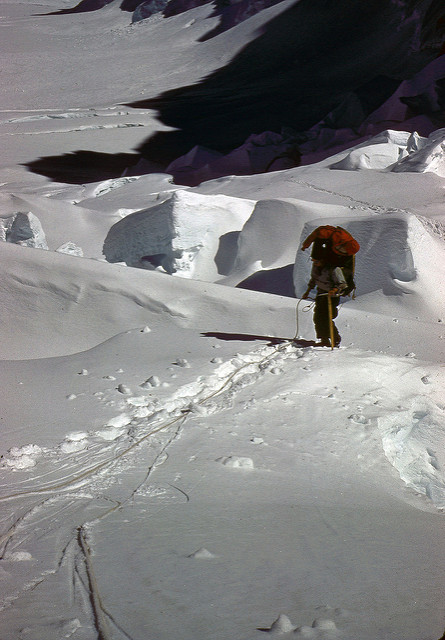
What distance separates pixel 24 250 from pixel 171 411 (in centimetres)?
219

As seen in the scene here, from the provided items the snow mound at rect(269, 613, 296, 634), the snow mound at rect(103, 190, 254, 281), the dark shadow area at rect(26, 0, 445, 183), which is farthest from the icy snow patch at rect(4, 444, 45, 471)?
the dark shadow area at rect(26, 0, 445, 183)

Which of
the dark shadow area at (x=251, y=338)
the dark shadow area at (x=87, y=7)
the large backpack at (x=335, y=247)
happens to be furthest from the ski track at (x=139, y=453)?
the dark shadow area at (x=87, y=7)

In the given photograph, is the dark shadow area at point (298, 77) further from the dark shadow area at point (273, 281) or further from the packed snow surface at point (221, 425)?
the dark shadow area at point (273, 281)

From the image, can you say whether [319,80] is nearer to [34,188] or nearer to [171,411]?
[34,188]

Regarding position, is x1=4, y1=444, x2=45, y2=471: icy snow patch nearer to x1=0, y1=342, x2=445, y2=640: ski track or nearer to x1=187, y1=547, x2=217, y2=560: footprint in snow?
x1=0, y1=342, x2=445, y2=640: ski track

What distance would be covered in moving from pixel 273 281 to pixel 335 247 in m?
1.87

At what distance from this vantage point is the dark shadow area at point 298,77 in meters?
13.8

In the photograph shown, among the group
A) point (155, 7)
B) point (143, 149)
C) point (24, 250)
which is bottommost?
point (143, 149)

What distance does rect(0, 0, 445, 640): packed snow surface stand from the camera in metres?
1.51

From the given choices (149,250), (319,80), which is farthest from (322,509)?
(319,80)

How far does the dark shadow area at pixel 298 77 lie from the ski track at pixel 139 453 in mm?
10081

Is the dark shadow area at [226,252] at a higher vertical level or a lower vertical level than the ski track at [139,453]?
lower

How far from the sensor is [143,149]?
44.2ft

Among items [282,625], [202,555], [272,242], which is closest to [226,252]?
[272,242]
